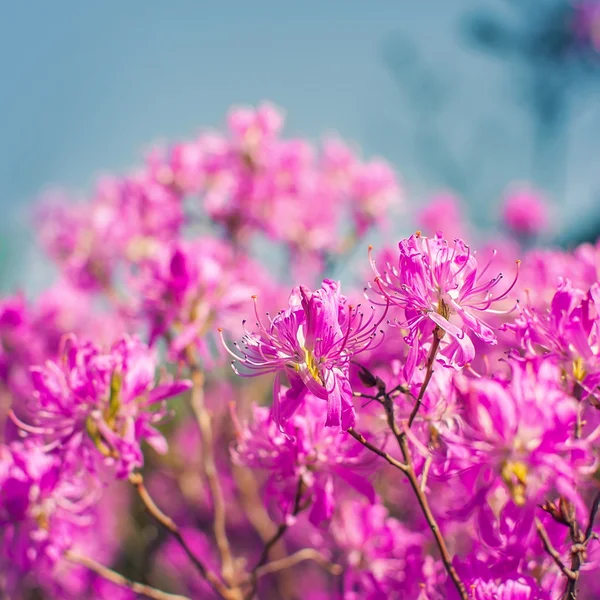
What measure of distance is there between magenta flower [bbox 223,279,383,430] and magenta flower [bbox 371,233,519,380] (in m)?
0.08

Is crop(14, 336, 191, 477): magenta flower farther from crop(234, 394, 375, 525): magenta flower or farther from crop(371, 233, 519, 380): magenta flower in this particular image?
crop(371, 233, 519, 380): magenta flower

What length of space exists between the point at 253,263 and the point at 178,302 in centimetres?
115

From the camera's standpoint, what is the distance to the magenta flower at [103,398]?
1.67 meters

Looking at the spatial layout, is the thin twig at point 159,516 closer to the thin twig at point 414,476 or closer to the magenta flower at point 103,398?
the magenta flower at point 103,398

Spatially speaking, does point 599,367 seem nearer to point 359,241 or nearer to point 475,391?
point 475,391

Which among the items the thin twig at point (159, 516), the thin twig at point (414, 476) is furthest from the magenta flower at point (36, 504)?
the thin twig at point (414, 476)

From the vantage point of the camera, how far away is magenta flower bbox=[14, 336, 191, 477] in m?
1.67

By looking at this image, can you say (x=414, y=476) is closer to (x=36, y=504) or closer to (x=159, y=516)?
(x=159, y=516)

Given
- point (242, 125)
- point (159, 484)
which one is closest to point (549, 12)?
point (242, 125)

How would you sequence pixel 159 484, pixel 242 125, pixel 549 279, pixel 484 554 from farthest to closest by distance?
pixel 159 484, pixel 242 125, pixel 549 279, pixel 484 554

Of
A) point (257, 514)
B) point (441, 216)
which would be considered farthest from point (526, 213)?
point (257, 514)

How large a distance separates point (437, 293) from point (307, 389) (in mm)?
326

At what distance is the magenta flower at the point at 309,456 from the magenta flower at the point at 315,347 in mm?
187

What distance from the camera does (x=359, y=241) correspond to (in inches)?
136
